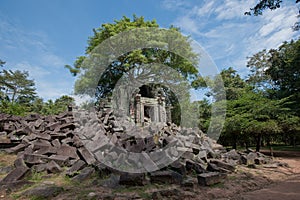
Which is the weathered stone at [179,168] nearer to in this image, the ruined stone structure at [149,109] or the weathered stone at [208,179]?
the weathered stone at [208,179]

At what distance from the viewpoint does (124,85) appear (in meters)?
21.8

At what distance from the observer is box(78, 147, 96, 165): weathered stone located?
218 inches

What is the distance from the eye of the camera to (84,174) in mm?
4762

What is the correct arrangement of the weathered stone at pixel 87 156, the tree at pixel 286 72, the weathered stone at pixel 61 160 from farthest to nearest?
the tree at pixel 286 72 < the weathered stone at pixel 61 160 < the weathered stone at pixel 87 156

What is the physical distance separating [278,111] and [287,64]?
6263 mm

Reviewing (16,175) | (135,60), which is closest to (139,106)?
(135,60)

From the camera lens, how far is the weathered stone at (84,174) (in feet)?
15.3

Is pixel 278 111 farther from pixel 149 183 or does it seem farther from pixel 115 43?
pixel 115 43

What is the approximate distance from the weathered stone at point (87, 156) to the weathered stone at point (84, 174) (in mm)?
522

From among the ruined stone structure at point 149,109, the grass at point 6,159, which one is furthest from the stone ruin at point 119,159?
the ruined stone structure at point 149,109

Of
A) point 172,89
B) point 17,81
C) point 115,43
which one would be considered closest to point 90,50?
point 115,43

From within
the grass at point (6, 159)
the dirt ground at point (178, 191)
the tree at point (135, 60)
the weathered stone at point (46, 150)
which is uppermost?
the tree at point (135, 60)

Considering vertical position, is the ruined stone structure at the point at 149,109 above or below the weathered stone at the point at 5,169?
above

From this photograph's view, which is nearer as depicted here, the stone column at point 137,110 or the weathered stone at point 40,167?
the weathered stone at point 40,167
